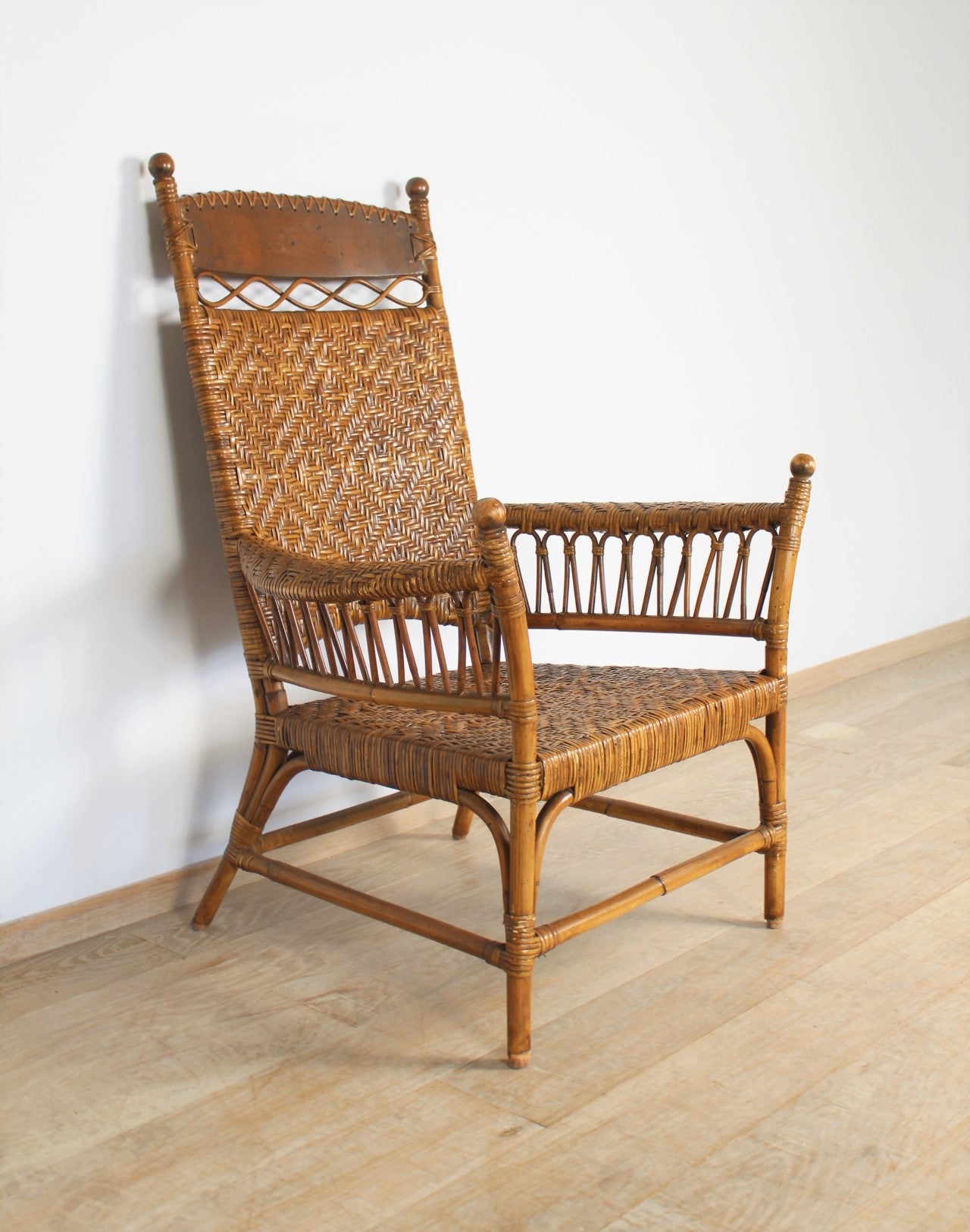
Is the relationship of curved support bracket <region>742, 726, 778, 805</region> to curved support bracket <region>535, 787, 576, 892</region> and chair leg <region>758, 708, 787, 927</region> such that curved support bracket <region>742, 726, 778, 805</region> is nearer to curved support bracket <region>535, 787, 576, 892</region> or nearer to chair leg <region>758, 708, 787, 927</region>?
chair leg <region>758, 708, 787, 927</region>

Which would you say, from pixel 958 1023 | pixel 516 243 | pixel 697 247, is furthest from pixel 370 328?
pixel 958 1023

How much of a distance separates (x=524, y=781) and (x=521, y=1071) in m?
0.33

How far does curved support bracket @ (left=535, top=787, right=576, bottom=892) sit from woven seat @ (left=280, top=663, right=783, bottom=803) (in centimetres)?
2

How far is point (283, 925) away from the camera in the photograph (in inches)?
68.7

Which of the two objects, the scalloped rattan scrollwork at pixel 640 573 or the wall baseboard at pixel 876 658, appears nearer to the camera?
the scalloped rattan scrollwork at pixel 640 573

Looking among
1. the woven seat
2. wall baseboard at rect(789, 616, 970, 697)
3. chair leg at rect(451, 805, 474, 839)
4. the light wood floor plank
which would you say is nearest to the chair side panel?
the woven seat

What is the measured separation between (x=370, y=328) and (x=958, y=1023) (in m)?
1.19

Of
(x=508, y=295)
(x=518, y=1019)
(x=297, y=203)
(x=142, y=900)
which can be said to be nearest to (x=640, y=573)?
(x=508, y=295)

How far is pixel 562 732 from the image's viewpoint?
139cm

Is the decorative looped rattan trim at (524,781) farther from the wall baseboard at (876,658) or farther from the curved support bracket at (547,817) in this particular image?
the wall baseboard at (876,658)

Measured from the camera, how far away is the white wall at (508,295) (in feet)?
5.39

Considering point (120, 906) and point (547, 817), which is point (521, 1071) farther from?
point (120, 906)

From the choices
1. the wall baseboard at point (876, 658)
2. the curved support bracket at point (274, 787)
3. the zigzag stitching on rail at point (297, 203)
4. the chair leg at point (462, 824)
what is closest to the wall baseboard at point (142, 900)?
the chair leg at point (462, 824)

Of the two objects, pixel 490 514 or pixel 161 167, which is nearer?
pixel 490 514
